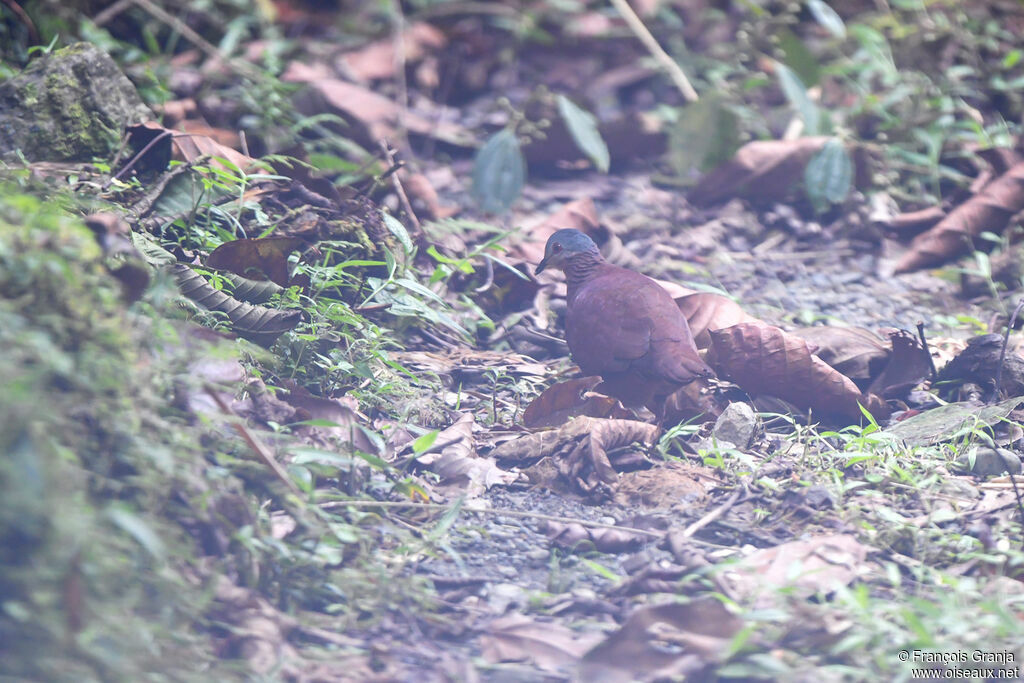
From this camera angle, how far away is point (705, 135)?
5.12 metres

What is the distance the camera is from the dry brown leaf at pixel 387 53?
19.5 feet

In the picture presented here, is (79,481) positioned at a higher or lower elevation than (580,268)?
higher

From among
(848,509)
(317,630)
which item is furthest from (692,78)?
(317,630)

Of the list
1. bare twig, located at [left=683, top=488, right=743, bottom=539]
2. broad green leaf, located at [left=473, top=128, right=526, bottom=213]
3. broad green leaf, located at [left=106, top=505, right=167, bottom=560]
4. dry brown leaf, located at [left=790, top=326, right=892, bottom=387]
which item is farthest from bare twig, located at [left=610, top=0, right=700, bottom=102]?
broad green leaf, located at [left=106, top=505, right=167, bottom=560]

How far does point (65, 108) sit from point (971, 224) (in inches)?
172

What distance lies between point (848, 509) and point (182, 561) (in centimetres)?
186

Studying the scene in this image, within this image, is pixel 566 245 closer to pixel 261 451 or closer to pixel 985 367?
pixel 985 367

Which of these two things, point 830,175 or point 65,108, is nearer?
point 65,108

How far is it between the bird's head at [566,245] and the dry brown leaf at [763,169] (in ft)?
5.94

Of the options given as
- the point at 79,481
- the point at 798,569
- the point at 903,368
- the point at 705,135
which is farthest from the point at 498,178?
the point at 79,481

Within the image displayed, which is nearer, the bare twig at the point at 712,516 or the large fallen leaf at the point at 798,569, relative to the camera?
the large fallen leaf at the point at 798,569

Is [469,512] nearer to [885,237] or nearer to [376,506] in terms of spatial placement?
[376,506]

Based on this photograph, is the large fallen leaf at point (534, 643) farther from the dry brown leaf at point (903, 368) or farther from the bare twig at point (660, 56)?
the bare twig at point (660, 56)

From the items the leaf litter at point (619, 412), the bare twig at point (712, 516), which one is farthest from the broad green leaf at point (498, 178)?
the bare twig at point (712, 516)
